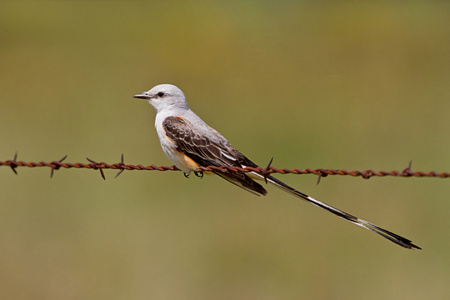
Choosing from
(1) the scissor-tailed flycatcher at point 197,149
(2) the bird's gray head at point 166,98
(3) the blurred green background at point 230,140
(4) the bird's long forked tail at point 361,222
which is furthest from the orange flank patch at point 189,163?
(3) the blurred green background at point 230,140

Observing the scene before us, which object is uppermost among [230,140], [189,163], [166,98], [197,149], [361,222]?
[230,140]

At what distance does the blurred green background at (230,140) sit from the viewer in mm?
7988

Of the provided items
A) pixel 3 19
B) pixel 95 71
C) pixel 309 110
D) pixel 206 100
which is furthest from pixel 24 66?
pixel 309 110

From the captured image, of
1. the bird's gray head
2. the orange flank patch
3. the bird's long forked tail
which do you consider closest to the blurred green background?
the orange flank patch

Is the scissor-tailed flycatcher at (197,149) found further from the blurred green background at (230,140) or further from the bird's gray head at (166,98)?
the blurred green background at (230,140)

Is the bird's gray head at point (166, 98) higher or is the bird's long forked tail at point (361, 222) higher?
the bird's gray head at point (166, 98)

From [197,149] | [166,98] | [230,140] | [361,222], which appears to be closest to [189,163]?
[197,149]

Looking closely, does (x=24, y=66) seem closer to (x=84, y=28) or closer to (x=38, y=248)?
(x=84, y=28)

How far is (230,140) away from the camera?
11234 mm

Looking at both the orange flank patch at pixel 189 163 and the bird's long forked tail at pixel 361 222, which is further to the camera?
the orange flank patch at pixel 189 163

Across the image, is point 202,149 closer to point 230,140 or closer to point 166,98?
point 166,98

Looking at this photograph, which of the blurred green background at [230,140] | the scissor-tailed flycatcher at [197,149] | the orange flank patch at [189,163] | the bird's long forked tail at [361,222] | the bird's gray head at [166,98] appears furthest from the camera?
the blurred green background at [230,140]

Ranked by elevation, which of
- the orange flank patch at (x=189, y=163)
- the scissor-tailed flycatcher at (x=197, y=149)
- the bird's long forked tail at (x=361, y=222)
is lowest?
the bird's long forked tail at (x=361, y=222)

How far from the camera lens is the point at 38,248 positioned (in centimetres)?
841
